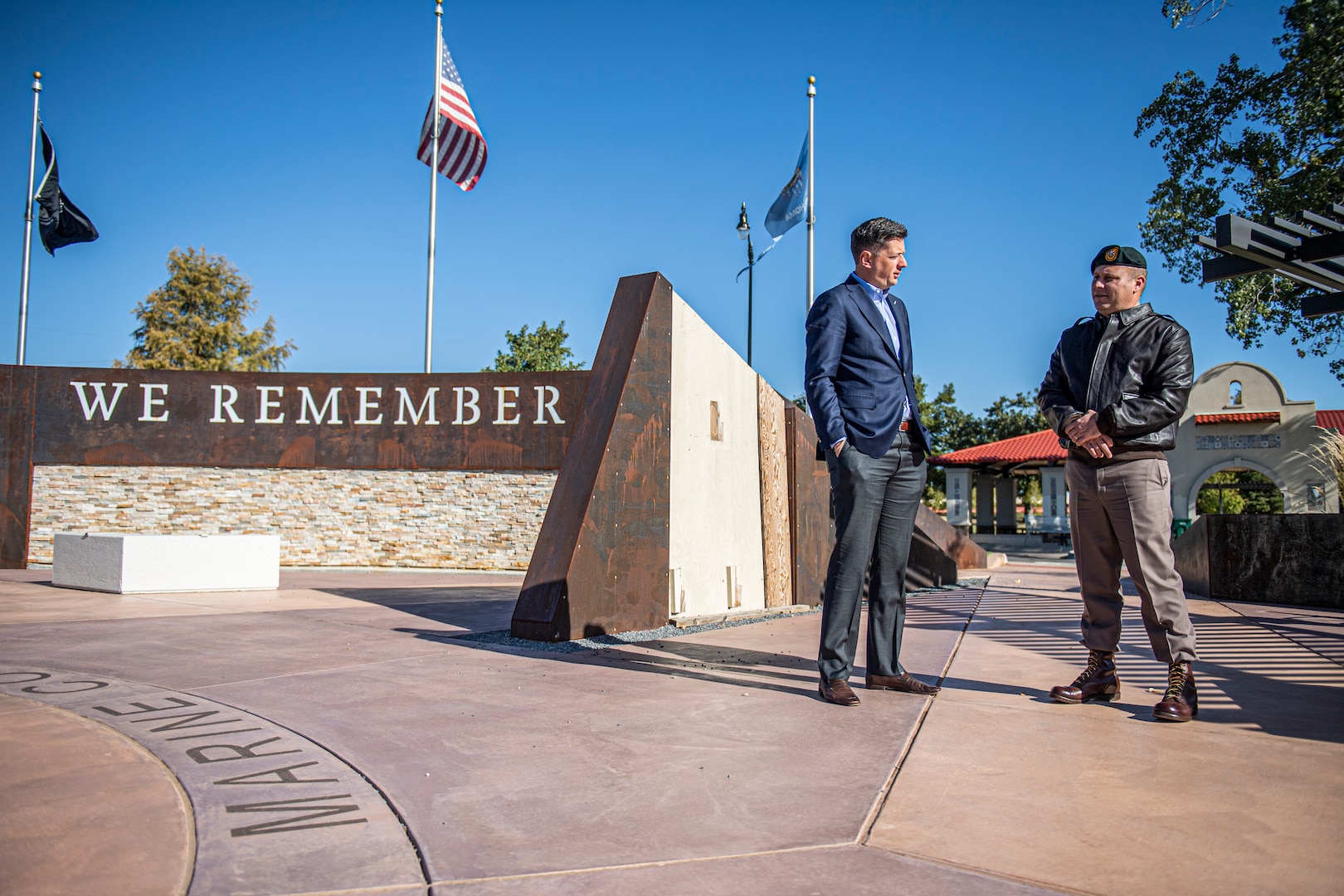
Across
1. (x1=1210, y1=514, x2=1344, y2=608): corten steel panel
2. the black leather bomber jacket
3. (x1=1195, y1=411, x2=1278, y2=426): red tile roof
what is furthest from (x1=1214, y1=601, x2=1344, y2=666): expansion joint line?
(x1=1195, y1=411, x2=1278, y2=426): red tile roof

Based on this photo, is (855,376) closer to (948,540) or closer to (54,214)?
(948,540)

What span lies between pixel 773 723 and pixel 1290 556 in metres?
6.91

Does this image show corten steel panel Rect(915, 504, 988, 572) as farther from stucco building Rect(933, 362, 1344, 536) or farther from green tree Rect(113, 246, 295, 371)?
green tree Rect(113, 246, 295, 371)

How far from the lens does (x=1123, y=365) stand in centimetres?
322

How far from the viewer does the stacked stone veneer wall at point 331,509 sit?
1386 cm

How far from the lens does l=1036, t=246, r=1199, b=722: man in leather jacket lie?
3.09 m

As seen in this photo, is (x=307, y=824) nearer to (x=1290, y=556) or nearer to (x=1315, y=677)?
(x=1315, y=677)

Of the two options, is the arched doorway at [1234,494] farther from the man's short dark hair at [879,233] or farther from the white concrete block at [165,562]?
the man's short dark hair at [879,233]

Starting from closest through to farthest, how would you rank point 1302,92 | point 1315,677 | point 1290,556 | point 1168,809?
point 1168,809 < point 1315,677 < point 1290,556 < point 1302,92

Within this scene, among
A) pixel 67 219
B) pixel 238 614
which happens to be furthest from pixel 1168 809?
pixel 67 219

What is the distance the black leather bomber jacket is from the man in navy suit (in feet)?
2.02

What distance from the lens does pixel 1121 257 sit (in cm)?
329

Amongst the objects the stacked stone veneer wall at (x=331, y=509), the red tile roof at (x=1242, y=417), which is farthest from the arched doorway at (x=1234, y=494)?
the stacked stone veneer wall at (x=331, y=509)

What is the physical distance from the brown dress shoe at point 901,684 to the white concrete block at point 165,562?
694cm
